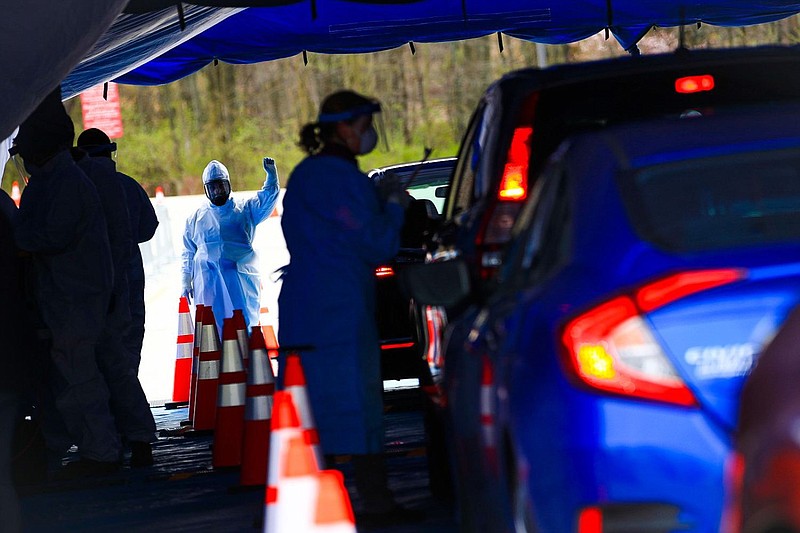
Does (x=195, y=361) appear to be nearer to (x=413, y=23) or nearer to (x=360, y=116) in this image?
(x=413, y=23)

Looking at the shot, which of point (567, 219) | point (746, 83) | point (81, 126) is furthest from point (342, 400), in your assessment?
point (81, 126)

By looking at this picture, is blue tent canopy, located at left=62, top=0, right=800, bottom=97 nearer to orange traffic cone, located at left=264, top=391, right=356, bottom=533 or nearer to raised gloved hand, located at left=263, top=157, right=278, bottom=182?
raised gloved hand, located at left=263, top=157, right=278, bottom=182

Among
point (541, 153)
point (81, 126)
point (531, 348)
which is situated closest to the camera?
point (531, 348)

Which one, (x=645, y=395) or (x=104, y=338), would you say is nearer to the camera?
(x=645, y=395)

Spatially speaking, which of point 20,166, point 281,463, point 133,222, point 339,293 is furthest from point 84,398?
point 281,463

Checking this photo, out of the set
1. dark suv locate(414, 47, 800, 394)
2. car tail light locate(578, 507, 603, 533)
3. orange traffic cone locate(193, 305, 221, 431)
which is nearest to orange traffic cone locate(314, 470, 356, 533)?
car tail light locate(578, 507, 603, 533)

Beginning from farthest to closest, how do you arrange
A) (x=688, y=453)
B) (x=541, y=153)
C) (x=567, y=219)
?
(x=541, y=153) < (x=567, y=219) < (x=688, y=453)

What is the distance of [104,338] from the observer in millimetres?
10188

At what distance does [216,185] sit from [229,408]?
5419 millimetres

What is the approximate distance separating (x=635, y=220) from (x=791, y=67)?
2.89 metres

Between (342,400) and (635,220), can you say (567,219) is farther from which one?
(342,400)

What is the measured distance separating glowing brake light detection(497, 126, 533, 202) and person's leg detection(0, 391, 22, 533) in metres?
1.97

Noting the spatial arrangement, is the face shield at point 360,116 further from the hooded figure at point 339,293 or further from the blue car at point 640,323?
the blue car at point 640,323

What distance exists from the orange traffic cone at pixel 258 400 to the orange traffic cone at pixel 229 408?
3.82 ft
